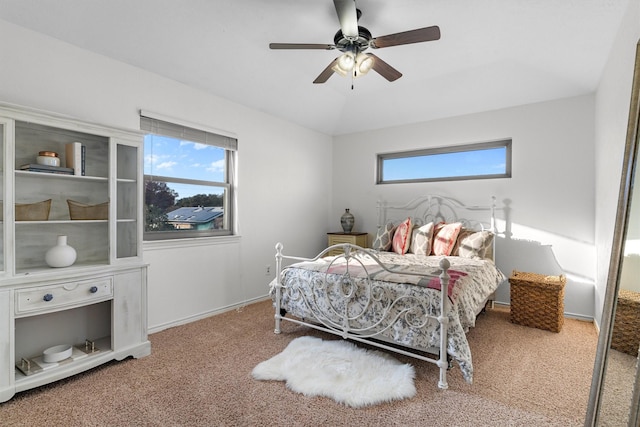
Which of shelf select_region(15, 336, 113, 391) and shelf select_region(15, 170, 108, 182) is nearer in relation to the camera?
shelf select_region(15, 336, 113, 391)

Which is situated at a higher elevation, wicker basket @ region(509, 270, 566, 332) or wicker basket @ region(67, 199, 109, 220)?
wicker basket @ region(67, 199, 109, 220)

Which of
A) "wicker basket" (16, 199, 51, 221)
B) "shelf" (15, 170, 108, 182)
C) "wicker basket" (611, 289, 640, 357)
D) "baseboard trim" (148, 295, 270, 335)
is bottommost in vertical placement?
"baseboard trim" (148, 295, 270, 335)

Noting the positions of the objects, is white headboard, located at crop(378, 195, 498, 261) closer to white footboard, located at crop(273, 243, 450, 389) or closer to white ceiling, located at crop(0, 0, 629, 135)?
white ceiling, located at crop(0, 0, 629, 135)

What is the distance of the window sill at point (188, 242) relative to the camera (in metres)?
3.00

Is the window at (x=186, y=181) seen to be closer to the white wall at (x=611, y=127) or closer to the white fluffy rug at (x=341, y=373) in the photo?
the white fluffy rug at (x=341, y=373)

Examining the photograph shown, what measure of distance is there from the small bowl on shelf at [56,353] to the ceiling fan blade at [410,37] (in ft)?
10.2

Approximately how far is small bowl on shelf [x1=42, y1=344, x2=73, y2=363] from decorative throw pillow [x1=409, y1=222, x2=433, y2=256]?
337 cm

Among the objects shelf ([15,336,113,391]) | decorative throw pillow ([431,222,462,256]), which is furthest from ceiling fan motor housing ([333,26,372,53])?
shelf ([15,336,113,391])

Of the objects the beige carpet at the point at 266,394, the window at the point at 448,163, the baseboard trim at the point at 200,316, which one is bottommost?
the beige carpet at the point at 266,394

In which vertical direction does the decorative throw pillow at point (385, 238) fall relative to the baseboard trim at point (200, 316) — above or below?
above

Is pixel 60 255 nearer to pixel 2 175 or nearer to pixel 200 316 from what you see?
pixel 2 175

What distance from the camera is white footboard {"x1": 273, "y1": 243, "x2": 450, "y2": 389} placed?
2113 millimetres

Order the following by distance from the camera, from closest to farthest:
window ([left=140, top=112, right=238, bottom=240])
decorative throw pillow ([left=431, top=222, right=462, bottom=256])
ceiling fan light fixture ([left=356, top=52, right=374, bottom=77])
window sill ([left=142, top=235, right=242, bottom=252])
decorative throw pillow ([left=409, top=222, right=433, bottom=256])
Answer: ceiling fan light fixture ([left=356, top=52, right=374, bottom=77]) < window sill ([left=142, top=235, right=242, bottom=252]) < window ([left=140, top=112, right=238, bottom=240]) < decorative throw pillow ([left=431, top=222, right=462, bottom=256]) < decorative throw pillow ([left=409, top=222, right=433, bottom=256])

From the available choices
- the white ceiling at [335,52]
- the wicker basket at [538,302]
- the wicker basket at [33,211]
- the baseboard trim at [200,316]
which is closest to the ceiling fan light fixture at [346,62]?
the white ceiling at [335,52]
